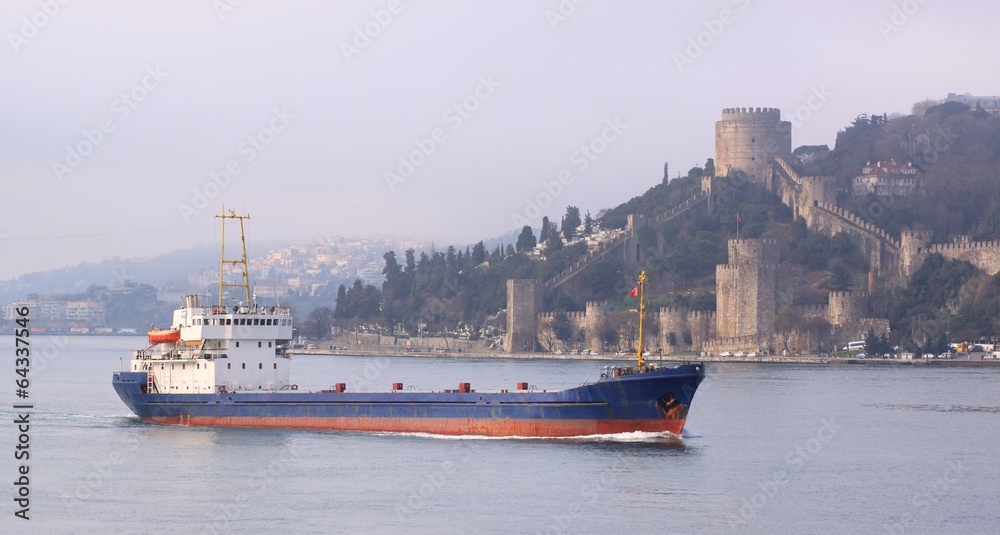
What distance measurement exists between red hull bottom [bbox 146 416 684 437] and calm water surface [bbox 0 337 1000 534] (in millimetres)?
361

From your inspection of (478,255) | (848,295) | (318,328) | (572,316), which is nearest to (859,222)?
(848,295)

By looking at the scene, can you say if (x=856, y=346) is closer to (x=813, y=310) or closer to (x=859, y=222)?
(x=813, y=310)

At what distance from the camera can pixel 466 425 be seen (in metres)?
41.7

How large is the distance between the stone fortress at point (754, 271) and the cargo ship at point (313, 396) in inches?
1878

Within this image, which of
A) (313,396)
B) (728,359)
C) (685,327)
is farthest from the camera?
(685,327)

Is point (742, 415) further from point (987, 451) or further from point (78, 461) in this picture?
point (78, 461)

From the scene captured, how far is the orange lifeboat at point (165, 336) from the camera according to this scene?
Answer: 47.0 meters

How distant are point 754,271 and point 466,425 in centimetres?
5171

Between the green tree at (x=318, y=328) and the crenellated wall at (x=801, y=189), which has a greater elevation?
the crenellated wall at (x=801, y=189)

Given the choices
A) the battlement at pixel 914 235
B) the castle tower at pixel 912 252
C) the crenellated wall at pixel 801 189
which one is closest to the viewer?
the castle tower at pixel 912 252

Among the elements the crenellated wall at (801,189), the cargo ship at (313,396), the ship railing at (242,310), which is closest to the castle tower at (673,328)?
the crenellated wall at (801,189)

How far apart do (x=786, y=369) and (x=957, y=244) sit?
53.7ft

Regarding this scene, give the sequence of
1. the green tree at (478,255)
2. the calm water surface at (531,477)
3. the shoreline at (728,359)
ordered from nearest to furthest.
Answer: the calm water surface at (531,477)
the shoreline at (728,359)
the green tree at (478,255)

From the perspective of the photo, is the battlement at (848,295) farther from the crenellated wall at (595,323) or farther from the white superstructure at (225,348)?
the white superstructure at (225,348)
